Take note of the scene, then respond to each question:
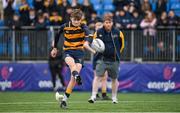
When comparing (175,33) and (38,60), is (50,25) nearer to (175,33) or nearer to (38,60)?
→ (38,60)

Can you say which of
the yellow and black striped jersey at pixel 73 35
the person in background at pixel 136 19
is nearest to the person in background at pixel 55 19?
the person in background at pixel 136 19

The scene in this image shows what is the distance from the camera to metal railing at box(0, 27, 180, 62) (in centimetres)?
2509

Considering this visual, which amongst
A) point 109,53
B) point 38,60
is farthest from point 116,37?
point 38,60

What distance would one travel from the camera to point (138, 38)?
25.4 metres

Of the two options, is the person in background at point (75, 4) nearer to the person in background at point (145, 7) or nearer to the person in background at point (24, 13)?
the person in background at point (24, 13)

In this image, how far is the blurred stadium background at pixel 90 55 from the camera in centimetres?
2506

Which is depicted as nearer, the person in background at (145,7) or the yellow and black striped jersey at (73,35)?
the yellow and black striped jersey at (73,35)

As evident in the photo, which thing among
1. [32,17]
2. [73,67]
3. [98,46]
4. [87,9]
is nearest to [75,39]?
[73,67]

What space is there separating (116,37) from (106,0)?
9.74 m

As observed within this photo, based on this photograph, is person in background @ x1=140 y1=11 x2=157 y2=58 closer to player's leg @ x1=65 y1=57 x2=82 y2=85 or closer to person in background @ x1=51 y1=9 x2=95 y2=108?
person in background @ x1=51 y1=9 x2=95 y2=108

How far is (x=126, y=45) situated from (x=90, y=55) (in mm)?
1610

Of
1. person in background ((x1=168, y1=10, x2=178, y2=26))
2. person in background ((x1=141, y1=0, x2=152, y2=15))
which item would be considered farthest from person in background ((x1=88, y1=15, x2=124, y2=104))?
person in background ((x1=141, y1=0, x2=152, y2=15))

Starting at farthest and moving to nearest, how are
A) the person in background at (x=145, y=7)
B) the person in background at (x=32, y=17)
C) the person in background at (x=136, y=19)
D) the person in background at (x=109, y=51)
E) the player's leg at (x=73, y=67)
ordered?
the person in background at (x=32, y=17)
the person in background at (x=145, y=7)
the person in background at (x=136, y=19)
the person in background at (x=109, y=51)
the player's leg at (x=73, y=67)

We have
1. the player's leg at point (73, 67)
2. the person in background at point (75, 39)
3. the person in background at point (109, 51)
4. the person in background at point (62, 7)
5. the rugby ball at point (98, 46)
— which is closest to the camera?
the player's leg at point (73, 67)
